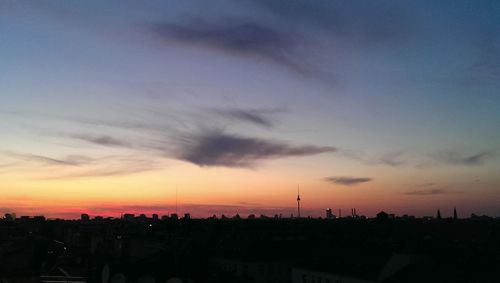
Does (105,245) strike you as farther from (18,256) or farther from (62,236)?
(62,236)

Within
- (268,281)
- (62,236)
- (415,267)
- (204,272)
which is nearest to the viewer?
(415,267)

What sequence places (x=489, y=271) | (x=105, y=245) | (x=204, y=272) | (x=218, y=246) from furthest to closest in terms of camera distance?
(x=105, y=245) < (x=218, y=246) < (x=204, y=272) < (x=489, y=271)

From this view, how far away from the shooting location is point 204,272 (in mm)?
46281

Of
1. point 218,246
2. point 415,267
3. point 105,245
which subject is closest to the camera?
point 415,267

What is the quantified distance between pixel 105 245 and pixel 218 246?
27070 millimetres

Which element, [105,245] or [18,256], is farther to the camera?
[105,245]

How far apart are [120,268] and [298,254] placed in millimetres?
24110

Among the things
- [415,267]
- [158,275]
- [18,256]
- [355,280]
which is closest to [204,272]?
[158,275]

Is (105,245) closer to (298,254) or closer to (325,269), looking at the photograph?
(298,254)

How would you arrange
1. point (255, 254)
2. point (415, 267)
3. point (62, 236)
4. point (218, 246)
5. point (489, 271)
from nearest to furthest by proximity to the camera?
point (489, 271) < point (415, 267) < point (255, 254) < point (218, 246) < point (62, 236)

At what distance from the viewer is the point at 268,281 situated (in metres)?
55.8

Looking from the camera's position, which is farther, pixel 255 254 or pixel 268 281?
pixel 255 254

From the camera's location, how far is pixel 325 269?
1874 inches

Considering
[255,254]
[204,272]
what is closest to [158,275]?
[204,272]
